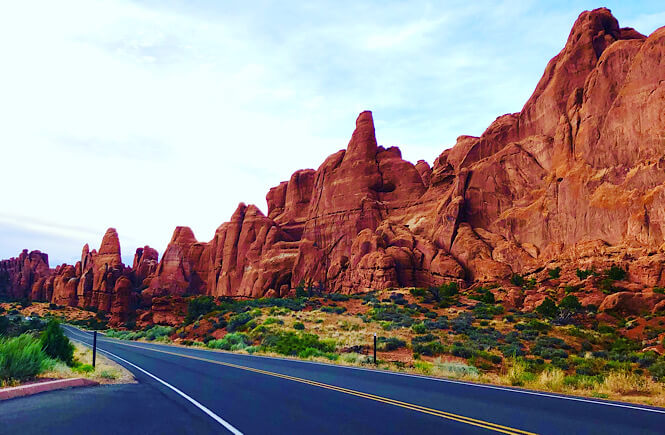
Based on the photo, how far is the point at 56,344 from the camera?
17781 millimetres

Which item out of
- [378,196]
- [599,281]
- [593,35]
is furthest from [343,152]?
[599,281]

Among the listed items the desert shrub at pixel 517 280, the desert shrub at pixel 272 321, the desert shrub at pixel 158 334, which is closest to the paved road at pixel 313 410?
the desert shrub at pixel 272 321

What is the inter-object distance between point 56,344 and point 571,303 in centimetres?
3816

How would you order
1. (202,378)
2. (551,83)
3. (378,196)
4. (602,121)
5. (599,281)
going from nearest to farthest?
(202,378) → (599,281) → (602,121) → (551,83) → (378,196)

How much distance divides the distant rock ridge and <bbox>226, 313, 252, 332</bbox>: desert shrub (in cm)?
2624

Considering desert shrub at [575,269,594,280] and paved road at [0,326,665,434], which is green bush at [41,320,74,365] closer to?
paved road at [0,326,665,434]

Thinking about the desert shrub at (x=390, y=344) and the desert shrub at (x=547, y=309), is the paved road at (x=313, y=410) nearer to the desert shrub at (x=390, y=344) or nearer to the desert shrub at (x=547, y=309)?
the desert shrub at (x=390, y=344)

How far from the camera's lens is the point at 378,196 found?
88125 millimetres

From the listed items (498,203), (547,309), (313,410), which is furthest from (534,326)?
(498,203)

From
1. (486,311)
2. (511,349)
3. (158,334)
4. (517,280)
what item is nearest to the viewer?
(511,349)

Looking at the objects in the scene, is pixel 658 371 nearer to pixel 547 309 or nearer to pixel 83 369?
pixel 83 369

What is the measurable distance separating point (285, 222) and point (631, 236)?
230 feet

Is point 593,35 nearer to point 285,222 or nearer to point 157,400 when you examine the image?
point 285,222

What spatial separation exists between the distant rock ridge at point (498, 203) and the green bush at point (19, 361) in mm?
41776
